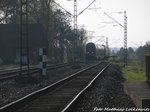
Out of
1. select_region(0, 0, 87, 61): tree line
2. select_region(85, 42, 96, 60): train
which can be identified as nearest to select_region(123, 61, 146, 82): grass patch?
select_region(0, 0, 87, 61): tree line

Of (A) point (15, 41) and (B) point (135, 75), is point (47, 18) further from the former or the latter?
(B) point (135, 75)

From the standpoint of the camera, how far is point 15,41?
6325cm

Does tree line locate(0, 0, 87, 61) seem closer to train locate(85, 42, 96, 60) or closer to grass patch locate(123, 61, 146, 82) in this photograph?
train locate(85, 42, 96, 60)

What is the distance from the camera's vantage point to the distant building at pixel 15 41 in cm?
6178

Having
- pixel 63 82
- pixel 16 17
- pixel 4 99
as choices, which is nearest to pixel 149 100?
pixel 4 99

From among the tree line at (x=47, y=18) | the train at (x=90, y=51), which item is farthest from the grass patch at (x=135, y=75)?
the train at (x=90, y=51)

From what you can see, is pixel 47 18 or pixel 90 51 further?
pixel 90 51

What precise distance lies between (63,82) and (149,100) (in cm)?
1049

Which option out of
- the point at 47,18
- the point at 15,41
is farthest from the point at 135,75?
the point at 47,18

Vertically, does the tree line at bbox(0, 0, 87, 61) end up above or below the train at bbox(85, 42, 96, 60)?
above

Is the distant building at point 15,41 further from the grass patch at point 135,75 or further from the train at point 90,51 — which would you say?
the grass patch at point 135,75

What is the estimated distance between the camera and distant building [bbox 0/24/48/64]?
61781mm

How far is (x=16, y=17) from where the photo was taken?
72062 millimetres

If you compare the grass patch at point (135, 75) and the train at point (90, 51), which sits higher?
the train at point (90, 51)
